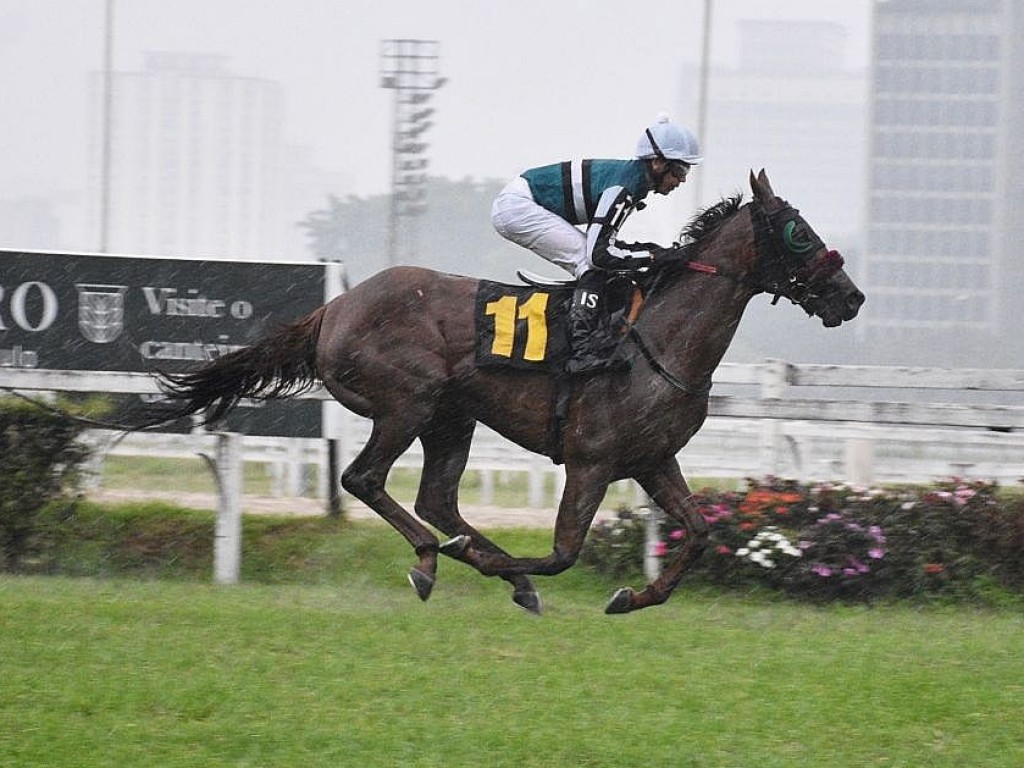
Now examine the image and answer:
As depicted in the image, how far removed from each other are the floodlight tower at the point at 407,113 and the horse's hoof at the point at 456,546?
2018 cm

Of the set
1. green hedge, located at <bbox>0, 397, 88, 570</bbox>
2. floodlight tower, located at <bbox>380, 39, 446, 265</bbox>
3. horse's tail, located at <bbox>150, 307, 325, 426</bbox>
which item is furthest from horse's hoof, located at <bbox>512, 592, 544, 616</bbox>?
floodlight tower, located at <bbox>380, 39, 446, 265</bbox>

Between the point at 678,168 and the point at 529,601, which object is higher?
the point at 678,168

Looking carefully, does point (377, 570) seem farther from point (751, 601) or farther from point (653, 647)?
point (653, 647)

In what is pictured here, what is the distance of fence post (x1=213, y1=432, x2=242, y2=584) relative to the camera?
808 cm

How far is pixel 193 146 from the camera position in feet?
427

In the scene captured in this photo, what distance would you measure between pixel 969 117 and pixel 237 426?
217ft

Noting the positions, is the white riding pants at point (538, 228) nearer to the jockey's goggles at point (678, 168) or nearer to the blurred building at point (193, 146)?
the jockey's goggles at point (678, 168)

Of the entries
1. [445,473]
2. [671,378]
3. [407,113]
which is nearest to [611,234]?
[671,378]

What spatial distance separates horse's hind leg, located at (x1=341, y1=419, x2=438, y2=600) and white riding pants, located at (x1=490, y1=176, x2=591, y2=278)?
40.1 inches

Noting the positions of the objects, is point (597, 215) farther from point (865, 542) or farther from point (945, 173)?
point (945, 173)

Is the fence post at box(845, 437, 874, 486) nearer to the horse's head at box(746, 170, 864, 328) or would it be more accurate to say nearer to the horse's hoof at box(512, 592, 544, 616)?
the horse's head at box(746, 170, 864, 328)

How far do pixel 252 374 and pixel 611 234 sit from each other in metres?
1.93

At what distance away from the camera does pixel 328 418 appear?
944 centimetres

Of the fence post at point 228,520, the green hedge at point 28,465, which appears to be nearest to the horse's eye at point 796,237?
the fence post at point 228,520
